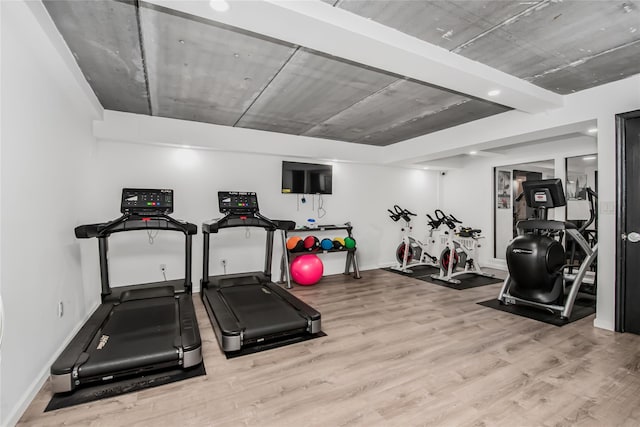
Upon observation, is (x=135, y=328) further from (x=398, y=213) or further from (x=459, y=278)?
(x=398, y=213)

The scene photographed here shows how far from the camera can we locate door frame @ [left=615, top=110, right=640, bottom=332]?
124 inches

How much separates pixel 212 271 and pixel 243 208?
1312 mm

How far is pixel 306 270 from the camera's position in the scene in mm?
5086

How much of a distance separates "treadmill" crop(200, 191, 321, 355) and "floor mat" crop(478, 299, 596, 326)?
2.52 meters

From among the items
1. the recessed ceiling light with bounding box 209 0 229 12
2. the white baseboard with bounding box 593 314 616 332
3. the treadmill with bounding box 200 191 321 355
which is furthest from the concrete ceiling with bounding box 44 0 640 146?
the white baseboard with bounding box 593 314 616 332

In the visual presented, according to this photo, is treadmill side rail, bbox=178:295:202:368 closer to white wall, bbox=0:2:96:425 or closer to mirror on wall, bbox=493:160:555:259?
white wall, bbox=0:2:96:425

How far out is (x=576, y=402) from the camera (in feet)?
6.89

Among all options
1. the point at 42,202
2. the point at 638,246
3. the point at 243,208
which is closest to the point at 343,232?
the point at 243,208

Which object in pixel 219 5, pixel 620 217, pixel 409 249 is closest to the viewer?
pixel 219 5

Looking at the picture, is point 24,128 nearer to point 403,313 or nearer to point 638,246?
point 403,313

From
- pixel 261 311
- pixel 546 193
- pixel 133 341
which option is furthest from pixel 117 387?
pixel 546 193

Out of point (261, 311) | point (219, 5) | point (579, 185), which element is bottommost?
point (261, 311)

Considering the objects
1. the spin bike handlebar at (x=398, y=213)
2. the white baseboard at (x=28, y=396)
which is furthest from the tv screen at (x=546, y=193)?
the white baseboard at (x=28, y=396)

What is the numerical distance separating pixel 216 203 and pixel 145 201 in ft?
4.34
